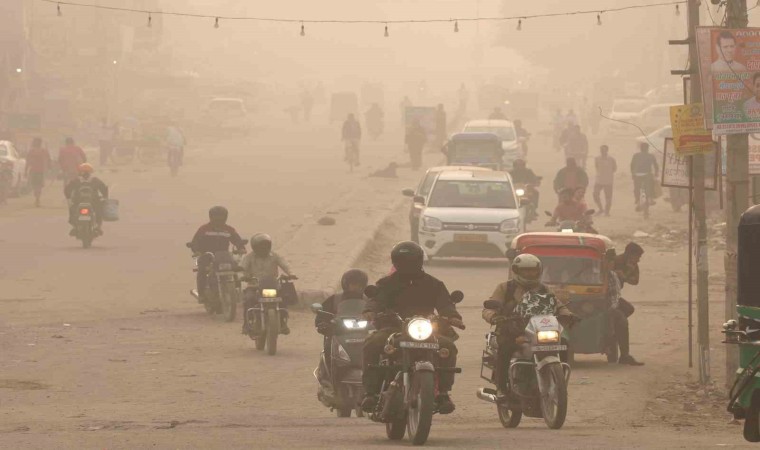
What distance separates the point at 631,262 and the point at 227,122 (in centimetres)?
6405

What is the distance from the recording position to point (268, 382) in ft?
53.9

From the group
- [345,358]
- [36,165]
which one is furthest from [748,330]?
[36,165]

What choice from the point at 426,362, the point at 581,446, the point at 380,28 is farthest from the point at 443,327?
the point at 380,28

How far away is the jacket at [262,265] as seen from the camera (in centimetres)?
1934

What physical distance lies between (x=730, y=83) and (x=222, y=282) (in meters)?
8.24

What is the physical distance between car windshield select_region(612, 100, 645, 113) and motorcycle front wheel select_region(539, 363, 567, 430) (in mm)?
63380

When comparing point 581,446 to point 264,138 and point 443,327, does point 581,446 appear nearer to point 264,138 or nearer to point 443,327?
point 443,327

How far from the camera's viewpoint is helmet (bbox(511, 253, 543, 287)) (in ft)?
42.0

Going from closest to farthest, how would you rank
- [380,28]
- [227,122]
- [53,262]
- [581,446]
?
[581,446]
[53,262]
[227,122]
[380,28]

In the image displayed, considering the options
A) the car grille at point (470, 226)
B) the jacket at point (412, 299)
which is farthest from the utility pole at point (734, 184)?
the car grille at point (470, 226)

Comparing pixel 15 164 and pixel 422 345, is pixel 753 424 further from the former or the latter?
pixel 15 164

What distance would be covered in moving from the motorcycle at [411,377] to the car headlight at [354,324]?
1.90 m

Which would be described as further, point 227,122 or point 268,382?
point 227,122

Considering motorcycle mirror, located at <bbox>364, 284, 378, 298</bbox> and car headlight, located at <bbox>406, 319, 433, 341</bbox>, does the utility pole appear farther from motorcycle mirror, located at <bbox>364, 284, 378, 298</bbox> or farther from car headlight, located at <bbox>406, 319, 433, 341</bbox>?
car headlight, located at <bbox>406, 319, 433, 341</bbox>
